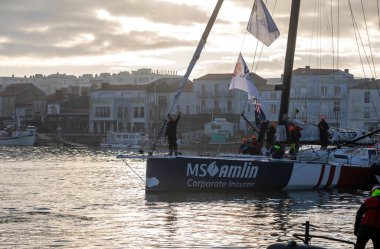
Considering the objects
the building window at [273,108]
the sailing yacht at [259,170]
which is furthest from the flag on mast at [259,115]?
the building window at [273,108]

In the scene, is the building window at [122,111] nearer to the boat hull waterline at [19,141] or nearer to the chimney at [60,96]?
the boat hull waterline at [19,141]

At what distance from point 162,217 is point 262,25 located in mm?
11482

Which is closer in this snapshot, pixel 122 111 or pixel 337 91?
pixel 337 91

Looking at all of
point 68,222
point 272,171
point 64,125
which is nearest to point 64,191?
point 272,171

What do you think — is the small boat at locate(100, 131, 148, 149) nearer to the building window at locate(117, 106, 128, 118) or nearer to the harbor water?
the building window at locate(117, 106, 128, 118)

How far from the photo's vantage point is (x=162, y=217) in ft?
76.7

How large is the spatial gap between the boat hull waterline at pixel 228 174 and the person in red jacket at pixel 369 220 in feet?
52.8

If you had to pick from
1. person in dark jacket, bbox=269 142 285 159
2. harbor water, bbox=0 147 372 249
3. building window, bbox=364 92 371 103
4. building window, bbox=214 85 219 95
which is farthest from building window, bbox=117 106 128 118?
person in dark jacket, bbox=269 142 285 159

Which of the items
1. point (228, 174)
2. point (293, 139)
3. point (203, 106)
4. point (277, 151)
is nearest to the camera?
point (228, 174)

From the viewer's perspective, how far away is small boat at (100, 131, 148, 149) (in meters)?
105

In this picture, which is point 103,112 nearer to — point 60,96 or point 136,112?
point 136,112

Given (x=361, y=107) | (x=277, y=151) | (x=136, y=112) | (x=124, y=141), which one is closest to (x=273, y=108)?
(x=361, y=107)

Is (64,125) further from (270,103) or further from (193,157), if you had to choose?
(193,157)

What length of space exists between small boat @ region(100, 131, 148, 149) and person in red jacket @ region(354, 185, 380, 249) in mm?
90520
